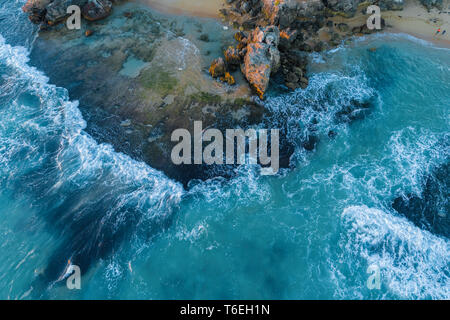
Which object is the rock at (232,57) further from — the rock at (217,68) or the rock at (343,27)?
the rock at (343,27)

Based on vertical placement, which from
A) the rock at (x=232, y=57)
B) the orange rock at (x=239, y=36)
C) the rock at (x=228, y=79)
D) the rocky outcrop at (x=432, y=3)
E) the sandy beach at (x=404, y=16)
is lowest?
the rock at (x=228, y=79)

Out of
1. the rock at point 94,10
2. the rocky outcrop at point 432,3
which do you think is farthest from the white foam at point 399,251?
the rock at point 94,10

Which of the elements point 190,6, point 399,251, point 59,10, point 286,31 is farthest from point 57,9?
point 399,251

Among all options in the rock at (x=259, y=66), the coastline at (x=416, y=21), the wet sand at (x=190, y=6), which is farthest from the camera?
the wet sand at (x=190, y=6)

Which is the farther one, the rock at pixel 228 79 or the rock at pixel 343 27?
the rock at pixel 343 27
